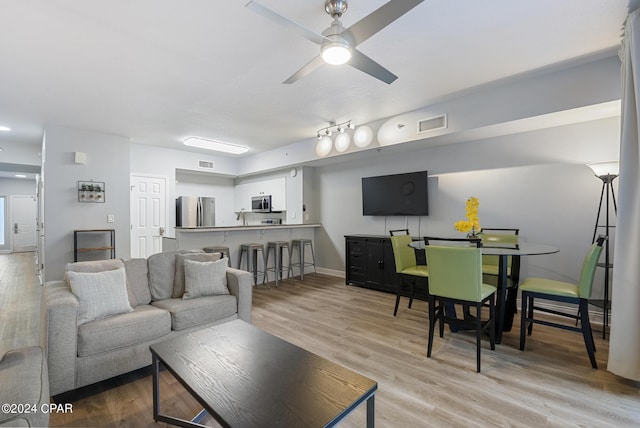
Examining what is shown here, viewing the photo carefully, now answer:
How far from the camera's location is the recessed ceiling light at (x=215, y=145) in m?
5.40

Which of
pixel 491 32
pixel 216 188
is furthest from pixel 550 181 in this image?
pixel 216 188

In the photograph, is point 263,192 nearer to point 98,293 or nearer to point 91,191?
point 91,191

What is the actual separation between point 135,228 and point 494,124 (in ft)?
20.5

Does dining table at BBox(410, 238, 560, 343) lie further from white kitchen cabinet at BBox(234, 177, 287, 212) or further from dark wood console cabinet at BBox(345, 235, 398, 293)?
white kitchen cabinet at BBox(234, 177, 287, 212)

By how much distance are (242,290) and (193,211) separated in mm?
4121

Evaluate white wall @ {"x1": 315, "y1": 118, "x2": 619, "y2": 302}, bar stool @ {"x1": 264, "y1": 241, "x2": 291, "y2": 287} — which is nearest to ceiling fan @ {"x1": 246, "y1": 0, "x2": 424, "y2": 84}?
white wall @ {"x1": 315, "y1": 118, "x2": 619, "y2": 302}

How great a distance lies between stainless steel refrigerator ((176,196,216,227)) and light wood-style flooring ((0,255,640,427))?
2.92m

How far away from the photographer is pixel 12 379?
4.23 ft

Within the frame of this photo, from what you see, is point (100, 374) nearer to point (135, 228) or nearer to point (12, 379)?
point (12, 379)

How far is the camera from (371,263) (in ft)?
15.9

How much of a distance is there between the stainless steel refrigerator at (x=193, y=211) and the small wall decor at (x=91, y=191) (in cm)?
147

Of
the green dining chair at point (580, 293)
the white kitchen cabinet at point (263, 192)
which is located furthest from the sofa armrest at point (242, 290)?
the white kitchen cabinet at point (263, 192)

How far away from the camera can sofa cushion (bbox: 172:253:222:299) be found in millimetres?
2760

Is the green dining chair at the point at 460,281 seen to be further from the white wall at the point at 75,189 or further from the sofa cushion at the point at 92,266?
the white wall at the point at 75,189
